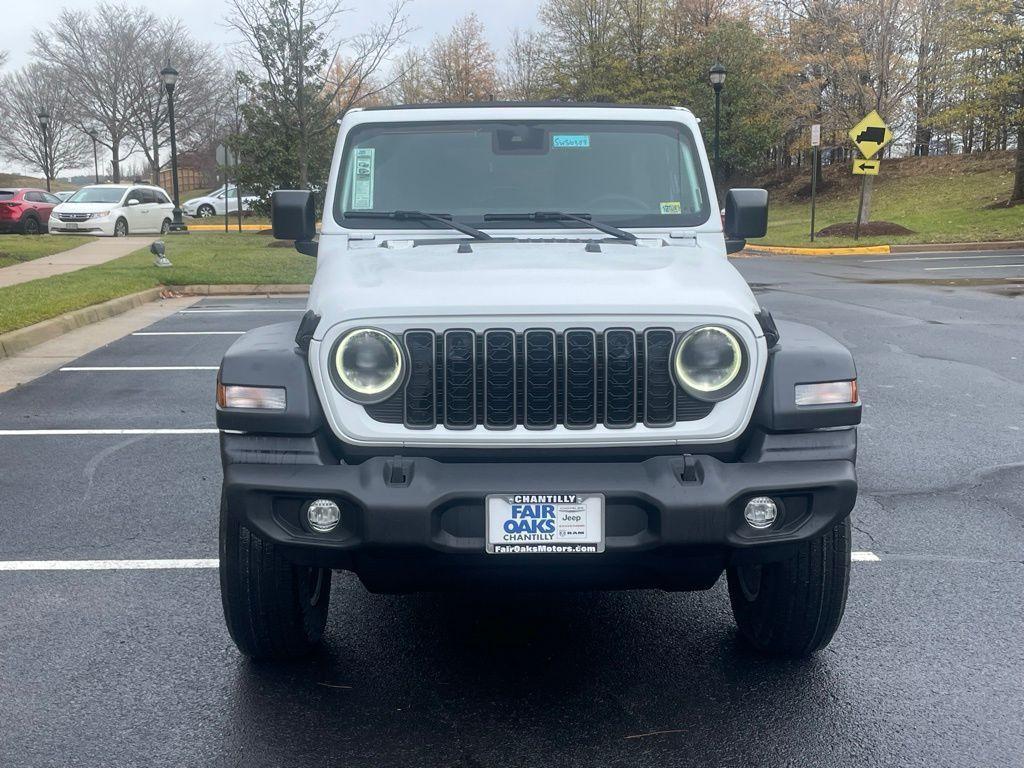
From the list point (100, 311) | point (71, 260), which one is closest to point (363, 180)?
point (100, 311)

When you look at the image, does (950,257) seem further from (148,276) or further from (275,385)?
(275,385)

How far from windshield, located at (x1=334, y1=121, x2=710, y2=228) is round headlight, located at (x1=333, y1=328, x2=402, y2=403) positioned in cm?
137

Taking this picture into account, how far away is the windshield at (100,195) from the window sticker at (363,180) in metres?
25.8

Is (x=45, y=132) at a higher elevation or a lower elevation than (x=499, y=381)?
higher

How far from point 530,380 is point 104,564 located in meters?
2.46

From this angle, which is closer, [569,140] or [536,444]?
[536,444]

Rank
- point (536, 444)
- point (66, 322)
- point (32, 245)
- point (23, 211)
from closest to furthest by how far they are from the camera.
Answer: point (536, 444)
point (66, 322)
point (32, 245)
point (23, 211)

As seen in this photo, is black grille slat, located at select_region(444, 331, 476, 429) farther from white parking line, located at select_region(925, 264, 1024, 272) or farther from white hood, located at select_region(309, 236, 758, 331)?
white parking line, located at select_region(925, 264, 1024, 272)

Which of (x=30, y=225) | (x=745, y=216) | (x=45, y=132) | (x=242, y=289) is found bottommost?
(x=242, y=289)

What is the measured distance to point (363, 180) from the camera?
466cm

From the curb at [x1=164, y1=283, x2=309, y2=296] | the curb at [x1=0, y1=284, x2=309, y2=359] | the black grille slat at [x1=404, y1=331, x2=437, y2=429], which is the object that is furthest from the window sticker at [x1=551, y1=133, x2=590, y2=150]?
the curb at [x1=164, y1=283, x2=309, y2=296]

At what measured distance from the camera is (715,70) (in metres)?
28.2

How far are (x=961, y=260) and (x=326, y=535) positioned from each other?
20990mm

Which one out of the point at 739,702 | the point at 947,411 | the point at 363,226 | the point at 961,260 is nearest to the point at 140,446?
the point at 363,226
